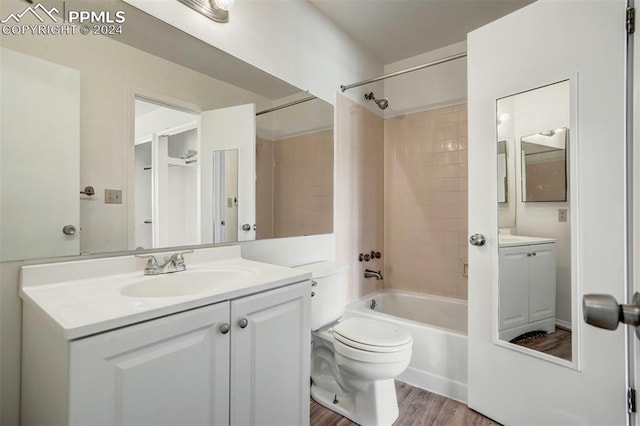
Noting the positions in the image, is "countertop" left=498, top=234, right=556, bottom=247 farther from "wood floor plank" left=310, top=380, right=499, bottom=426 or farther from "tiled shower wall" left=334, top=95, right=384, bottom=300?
"tiled shower wall" left=334, top=95, right=384, bottom=300

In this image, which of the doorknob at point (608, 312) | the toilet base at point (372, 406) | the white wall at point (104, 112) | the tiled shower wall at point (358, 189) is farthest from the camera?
the tiled shower wall at point (358, 189)

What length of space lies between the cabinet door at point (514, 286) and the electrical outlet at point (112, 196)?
179cm

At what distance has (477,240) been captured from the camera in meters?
1.63

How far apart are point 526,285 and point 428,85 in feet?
6.18

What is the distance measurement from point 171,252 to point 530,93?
1843 millimetres

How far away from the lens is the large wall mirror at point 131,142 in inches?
35.8

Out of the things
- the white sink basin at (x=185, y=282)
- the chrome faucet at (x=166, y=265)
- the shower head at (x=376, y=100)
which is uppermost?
the shower head at (x=376, y=100)

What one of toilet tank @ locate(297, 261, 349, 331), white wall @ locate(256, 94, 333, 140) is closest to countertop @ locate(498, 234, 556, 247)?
toilet tank @ locate(297, 261, 349, 331)

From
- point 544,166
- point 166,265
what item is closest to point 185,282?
point 166,265

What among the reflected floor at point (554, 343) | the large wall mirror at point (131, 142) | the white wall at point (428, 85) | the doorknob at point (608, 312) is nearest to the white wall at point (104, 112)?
the large wall mirror at point (131, 142)

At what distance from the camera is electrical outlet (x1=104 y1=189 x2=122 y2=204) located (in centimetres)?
108

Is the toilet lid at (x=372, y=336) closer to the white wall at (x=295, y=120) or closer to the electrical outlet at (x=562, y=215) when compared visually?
the electrical outlet at (x=562, y=215)

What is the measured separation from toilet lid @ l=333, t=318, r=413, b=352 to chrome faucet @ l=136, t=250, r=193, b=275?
87cm

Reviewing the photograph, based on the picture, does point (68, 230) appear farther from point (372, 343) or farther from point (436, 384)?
point (436, 384)
